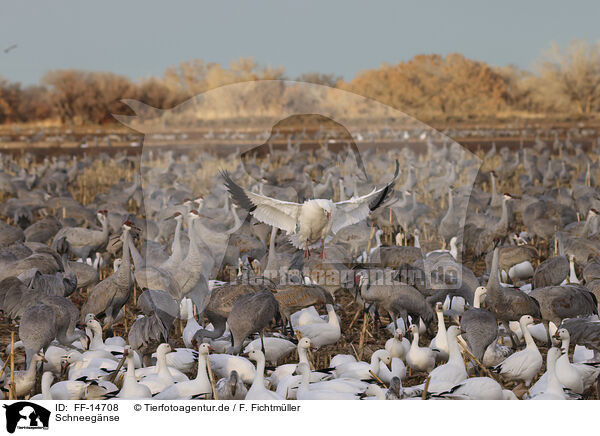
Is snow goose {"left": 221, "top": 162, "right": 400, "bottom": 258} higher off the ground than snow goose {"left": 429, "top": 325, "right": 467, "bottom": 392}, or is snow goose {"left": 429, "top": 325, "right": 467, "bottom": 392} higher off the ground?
snow goose {"left": 221, "top": 162, "right": 400, "bottom": 258}

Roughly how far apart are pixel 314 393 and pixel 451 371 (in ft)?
3.42

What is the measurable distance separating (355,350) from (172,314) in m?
1.55

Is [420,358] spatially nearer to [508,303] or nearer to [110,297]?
[508,303]

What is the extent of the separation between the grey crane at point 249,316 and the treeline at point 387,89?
27.4 m

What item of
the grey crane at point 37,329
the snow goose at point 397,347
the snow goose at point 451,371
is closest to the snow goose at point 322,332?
the snow goose at point 397,347

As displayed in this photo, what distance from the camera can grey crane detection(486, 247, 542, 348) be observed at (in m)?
6.34

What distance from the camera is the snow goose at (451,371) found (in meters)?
5.09

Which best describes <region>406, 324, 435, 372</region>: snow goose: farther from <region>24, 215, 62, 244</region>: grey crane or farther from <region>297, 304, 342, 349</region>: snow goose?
<region>24, 215, 62, 244</region>: grey crane

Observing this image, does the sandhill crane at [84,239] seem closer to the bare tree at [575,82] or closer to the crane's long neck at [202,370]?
the crane's long neck at [202,370]

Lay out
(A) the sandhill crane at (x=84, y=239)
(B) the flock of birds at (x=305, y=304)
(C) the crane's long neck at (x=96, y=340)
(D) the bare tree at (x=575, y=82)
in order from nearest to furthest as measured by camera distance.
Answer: (B) the flock of birds at (x=305, y=304) < (C) the crane's long neck at (x=96, y=340) < (A) the sandhill crane at (x=84, y=239) < (D) the bare tree at (x=575, y=82)

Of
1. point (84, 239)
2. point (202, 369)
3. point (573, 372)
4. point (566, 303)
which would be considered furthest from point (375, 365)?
point (84, 239)

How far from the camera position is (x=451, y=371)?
5.39m

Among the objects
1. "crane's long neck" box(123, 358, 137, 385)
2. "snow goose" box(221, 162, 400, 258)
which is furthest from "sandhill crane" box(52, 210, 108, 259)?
"crane's long neck" box(123, 358, 137, 385)

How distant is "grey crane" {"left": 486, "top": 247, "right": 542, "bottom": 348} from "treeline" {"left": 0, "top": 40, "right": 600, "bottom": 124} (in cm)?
2709
